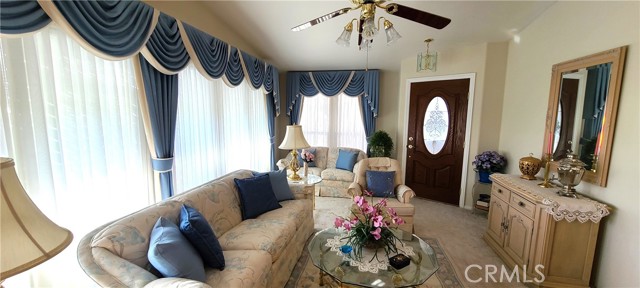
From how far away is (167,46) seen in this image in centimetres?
203

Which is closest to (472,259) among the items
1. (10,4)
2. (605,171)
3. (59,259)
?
(605,171)

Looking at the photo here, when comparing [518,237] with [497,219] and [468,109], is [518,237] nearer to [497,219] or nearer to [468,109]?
[497,219]

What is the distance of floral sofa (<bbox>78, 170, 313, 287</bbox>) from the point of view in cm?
120

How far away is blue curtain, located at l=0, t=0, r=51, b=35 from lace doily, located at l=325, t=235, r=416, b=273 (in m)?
2.17

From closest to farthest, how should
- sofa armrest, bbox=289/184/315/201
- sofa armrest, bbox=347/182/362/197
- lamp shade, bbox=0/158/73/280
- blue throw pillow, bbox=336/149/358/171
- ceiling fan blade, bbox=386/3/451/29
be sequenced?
lamp shade, bbox=0/158/73/280
ceiling fan blade, bbox=386/3/451/29
sofa armrest, bbox=289/184/315/201
sofa armrest, bbox=347/182/362/197
blue throw pillow, bbox=336/149/358/171

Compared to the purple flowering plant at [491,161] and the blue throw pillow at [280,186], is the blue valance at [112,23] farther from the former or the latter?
the purple flowering plant at [491,161]

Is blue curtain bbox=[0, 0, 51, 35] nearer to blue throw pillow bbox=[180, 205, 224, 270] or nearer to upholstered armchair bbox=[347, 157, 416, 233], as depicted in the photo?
blue throw pillow bbox=[180, 205, 224, 270]

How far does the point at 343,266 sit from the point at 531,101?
2.93 m

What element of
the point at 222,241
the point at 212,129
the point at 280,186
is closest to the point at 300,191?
the point at 280,186

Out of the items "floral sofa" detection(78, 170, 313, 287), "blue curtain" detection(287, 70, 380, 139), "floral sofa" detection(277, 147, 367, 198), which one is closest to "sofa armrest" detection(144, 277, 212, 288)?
"floral sofa" detection(78, 170, 313, 287)

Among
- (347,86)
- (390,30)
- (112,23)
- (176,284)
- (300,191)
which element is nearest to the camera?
(176,284)

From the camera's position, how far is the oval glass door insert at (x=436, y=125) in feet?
13.1

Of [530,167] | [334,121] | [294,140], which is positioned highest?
[334,121]

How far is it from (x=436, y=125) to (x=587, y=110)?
6.51 ft
